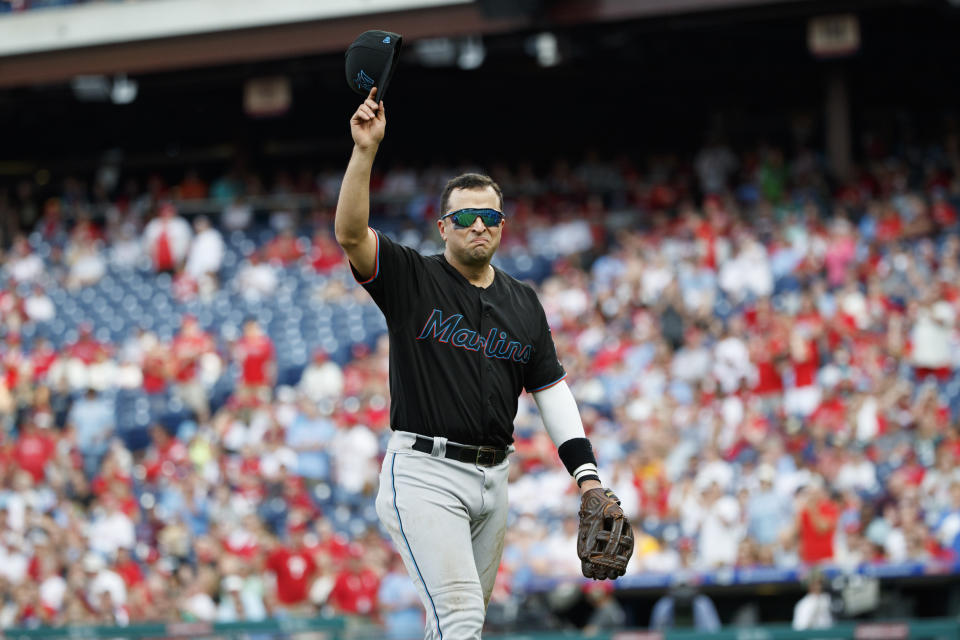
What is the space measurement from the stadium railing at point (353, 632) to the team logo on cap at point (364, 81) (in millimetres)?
5390

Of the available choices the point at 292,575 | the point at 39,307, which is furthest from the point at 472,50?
the point at 292,575

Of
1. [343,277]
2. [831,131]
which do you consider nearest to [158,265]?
[343,277]

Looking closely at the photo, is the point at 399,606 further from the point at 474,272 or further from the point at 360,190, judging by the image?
the point at 360,190

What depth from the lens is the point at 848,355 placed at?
12312mm

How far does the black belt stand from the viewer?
4566mm

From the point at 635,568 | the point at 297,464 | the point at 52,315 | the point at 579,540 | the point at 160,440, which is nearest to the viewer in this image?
the point at 579,540

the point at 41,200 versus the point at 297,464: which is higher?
the point at 41,200

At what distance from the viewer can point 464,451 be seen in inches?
181

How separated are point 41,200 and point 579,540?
19123mm

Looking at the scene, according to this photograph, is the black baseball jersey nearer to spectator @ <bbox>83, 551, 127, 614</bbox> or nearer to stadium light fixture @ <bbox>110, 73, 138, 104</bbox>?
spectator @ <bbox>83, 551, 127, 614</bbox>

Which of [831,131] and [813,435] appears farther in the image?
[831,131]

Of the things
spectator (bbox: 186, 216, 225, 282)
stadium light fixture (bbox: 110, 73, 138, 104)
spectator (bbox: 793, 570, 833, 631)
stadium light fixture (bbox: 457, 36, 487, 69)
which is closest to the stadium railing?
spectator (bbox: 793, 570, 833, 631)

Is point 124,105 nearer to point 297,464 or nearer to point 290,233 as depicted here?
point 290,233

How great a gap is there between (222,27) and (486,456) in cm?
1469
